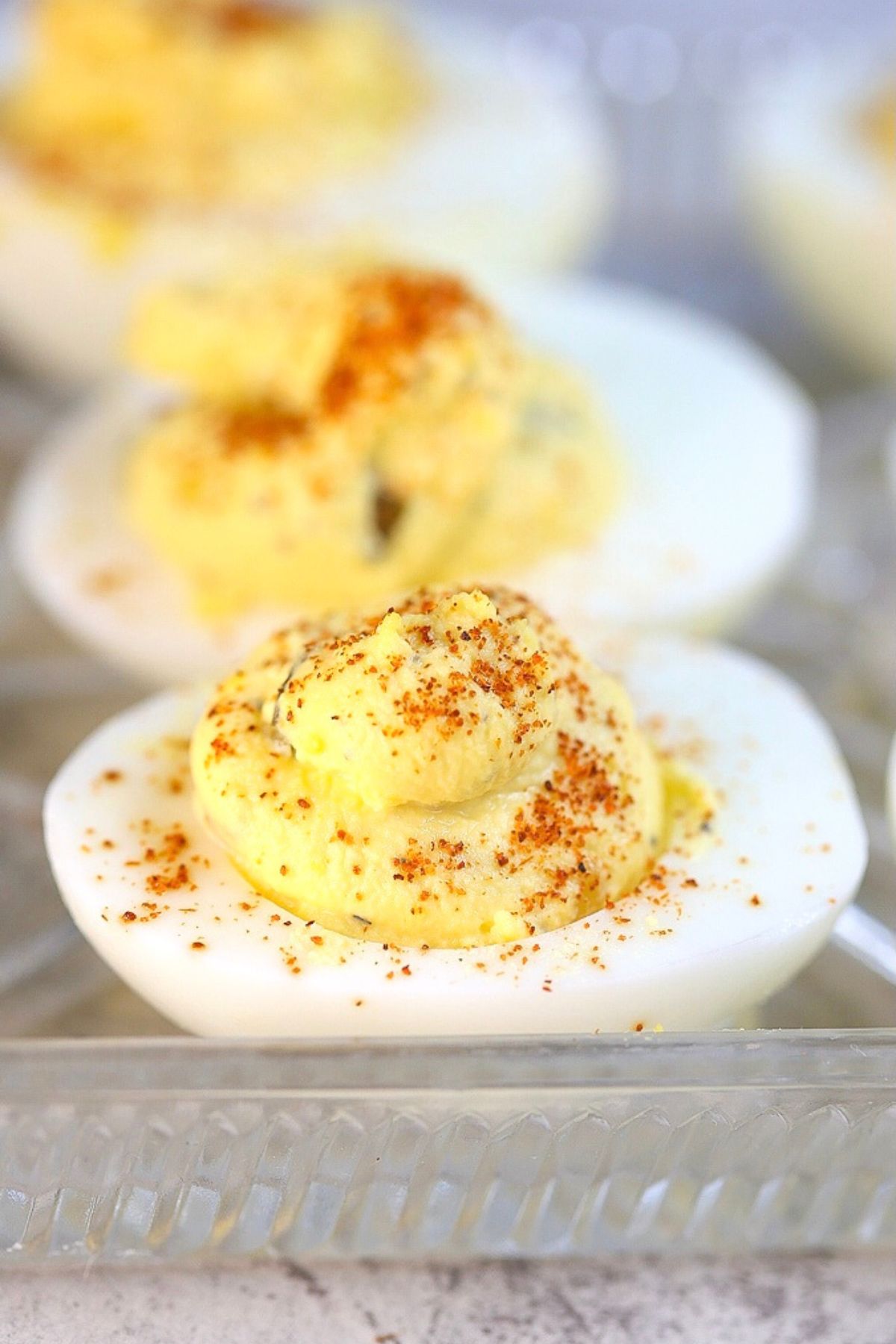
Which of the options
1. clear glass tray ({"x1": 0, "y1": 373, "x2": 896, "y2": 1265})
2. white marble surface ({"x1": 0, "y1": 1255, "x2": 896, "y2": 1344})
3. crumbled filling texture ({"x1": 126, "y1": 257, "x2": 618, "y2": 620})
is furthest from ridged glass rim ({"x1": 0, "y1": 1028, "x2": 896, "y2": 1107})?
crumbled filling texture ({"x1": 126, "y1": 257, "x2": 618, "y2": 620})

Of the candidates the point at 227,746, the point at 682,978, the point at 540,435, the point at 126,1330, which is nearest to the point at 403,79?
the point at 540,435

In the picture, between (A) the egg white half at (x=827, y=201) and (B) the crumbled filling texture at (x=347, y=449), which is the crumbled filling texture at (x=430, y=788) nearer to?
(B) the crumbled filling texture at (x=347, y=449)

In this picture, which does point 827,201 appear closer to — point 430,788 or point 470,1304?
point 430,788

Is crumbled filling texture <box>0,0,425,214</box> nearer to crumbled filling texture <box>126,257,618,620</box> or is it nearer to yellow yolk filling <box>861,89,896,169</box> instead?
crumbled filling texture <box>126,257,618,620</box>

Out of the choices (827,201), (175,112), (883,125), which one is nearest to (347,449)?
(175,112)

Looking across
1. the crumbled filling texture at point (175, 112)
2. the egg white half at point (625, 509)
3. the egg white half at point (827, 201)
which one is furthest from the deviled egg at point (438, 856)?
the egg white half at point (827, 201)

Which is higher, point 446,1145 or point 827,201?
point 827,201
